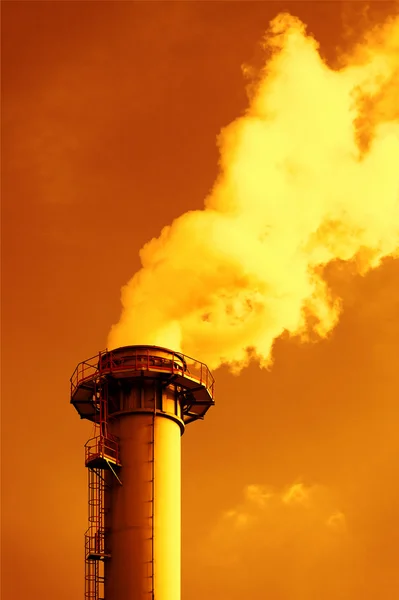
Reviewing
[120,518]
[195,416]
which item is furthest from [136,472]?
[195,416]

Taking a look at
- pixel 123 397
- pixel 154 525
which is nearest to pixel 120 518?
pixel 154 525

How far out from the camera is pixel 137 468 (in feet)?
178

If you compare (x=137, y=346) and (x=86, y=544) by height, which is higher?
(x=137, y=346)

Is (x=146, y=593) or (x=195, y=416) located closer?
(x=146, y=593)

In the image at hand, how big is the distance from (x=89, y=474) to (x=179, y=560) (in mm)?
5675

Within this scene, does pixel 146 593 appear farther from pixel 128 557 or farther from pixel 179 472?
pixel 179 472

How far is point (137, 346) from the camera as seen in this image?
5628cm

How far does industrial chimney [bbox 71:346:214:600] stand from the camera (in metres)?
52.9

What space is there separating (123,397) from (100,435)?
238 cm

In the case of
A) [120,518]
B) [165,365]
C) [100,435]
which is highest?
[165,365]

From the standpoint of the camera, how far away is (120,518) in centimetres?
5375

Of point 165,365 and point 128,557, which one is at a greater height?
point 165,365

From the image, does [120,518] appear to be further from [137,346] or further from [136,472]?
[137,346]

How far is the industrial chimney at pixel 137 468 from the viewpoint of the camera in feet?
174
